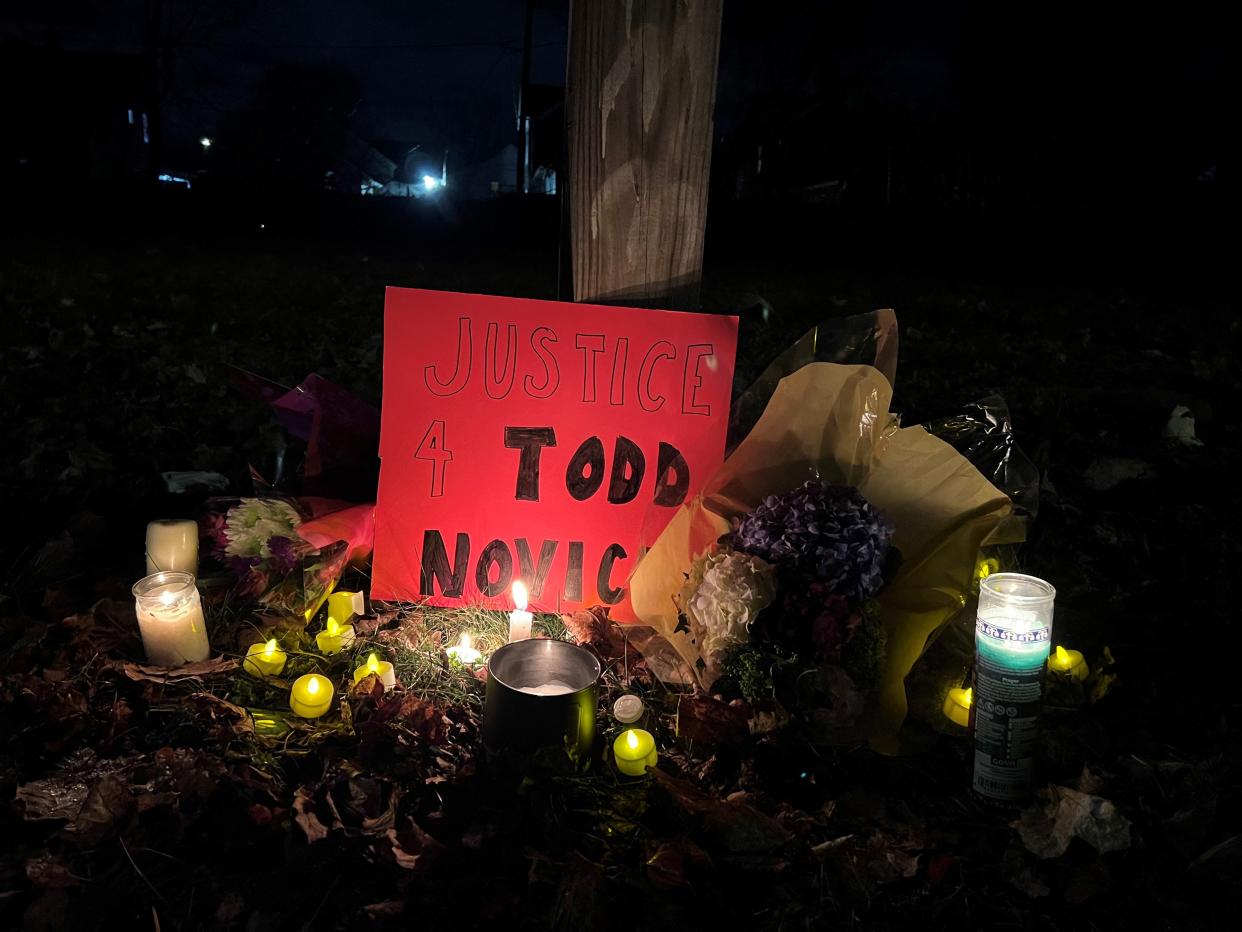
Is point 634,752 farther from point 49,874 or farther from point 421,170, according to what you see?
point 421,170

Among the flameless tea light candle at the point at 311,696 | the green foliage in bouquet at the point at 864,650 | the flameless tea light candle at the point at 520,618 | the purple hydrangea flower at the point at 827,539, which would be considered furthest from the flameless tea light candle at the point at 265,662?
the green foliage in bouquet at the point at 864,650

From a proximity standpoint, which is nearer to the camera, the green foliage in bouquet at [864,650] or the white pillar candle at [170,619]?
Result: the green foliage in bouquet at [864,650]

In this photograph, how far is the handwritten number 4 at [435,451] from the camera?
7.19 feet

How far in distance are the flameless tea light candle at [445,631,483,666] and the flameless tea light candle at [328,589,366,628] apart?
297 mm

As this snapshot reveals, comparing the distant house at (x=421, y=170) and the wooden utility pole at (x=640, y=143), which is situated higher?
the distant house at (x=421, y=170)

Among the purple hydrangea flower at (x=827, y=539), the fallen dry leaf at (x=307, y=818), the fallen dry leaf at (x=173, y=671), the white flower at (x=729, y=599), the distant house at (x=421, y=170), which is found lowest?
the fallen dry leaf at (x=307, y=818)

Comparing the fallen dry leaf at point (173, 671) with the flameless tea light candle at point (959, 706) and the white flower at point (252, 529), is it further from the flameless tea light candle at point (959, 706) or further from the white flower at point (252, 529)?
the flameless tea light candle at point (959, 706)

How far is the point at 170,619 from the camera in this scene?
6.06 ft

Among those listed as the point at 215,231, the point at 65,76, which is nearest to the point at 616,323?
the point at 215,231

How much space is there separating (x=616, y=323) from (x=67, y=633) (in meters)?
1.55

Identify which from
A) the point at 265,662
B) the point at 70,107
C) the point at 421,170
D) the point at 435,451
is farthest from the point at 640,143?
the point at 421,170

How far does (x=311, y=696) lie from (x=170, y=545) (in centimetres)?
69

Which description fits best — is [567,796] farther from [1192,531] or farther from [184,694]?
[1192,531]

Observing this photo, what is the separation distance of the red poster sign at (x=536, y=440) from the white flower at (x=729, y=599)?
0.42 meters
